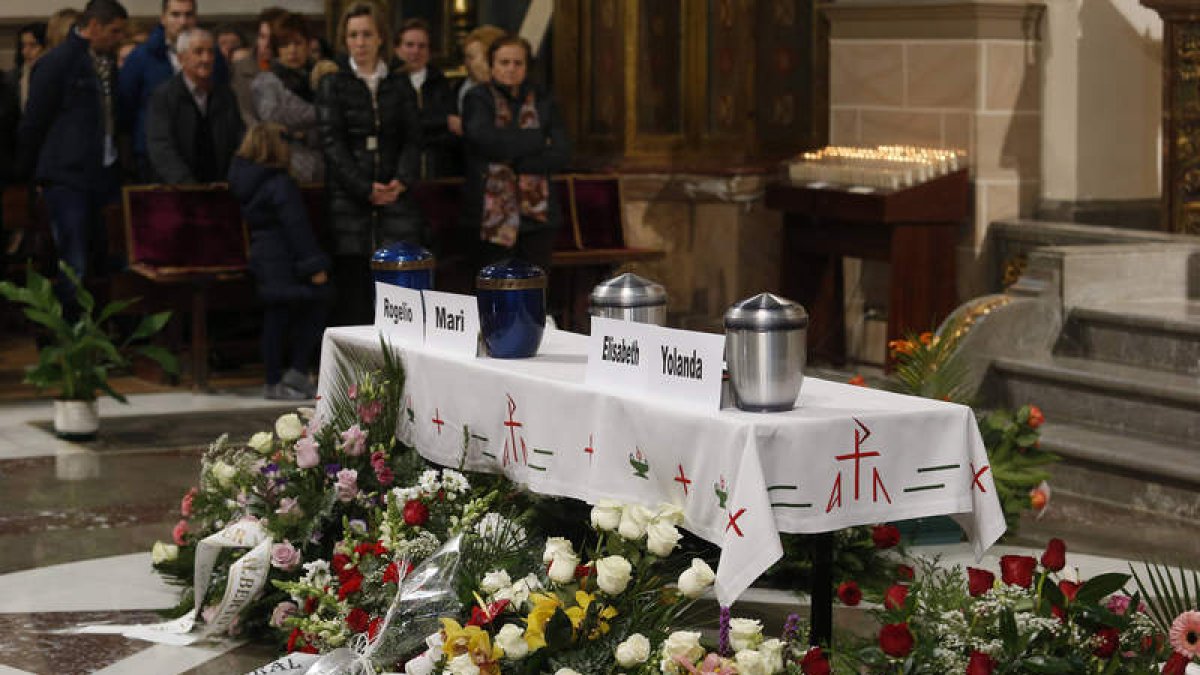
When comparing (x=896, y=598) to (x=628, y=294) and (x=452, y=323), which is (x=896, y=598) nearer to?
(x=628, y=294)

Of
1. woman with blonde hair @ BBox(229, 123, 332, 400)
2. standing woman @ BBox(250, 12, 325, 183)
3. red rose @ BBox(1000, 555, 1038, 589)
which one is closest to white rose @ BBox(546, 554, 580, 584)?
red rose @ BBox(1000, 555, 1038, 589)

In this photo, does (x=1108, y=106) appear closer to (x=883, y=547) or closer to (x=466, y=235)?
(x=466, y=235)

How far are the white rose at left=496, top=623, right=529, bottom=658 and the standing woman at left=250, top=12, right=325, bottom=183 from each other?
6.94 metres

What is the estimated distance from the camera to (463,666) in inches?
195

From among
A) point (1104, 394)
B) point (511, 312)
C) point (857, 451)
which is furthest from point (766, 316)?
point (1104, 394)

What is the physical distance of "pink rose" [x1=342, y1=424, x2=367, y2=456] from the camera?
645 centimetres

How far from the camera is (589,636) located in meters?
5.09

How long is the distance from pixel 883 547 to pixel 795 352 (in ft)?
5.17

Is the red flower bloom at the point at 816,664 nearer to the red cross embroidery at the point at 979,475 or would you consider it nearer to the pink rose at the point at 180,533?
the red cross embroidery at the point at 979,475

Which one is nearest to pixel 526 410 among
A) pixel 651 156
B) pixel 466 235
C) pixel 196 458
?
pixel 196 458

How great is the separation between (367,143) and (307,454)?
4.91 meters

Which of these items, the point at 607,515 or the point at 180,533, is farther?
the point at 180,533

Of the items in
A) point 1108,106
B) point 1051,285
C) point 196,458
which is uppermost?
point 1108,106

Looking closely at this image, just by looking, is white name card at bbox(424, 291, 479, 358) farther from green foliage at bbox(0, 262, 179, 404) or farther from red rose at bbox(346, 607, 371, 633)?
green foliage at bbox(0, 262, 179, 404)
